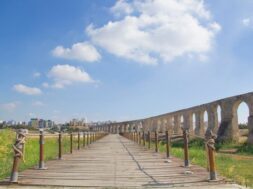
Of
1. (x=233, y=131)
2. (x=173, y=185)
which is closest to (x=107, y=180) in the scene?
(x=173, y=185)

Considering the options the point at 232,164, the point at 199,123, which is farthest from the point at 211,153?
the point at 199,123

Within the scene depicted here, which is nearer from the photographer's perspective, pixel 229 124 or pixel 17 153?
pixel 17 153

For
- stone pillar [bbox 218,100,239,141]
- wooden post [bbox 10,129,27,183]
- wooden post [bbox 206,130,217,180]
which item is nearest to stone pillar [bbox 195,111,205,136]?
stone pillar [bbox 218,100,239,141]

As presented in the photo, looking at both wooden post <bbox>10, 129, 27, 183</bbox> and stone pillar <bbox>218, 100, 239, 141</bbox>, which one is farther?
stone pillar <bbox>218, 100, 239, 141</bbox>

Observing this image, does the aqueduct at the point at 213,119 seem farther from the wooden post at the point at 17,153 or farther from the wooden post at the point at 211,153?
the wooden post at the point at 17,153

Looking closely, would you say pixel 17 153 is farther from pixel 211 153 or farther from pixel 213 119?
pixel 213 119

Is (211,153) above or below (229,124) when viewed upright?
below

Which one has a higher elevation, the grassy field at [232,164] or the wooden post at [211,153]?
the wooden post at [211,153]

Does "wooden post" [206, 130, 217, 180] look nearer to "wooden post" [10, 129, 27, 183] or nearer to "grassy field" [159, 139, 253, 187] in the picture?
"grassy field" [159, 139, 253, 187]

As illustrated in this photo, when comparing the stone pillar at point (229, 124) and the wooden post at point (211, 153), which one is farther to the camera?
the stone pillar at point (229, 124)

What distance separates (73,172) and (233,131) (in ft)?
91.8

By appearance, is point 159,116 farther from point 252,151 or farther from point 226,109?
point 252,151

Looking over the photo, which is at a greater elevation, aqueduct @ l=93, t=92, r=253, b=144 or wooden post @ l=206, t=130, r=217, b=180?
aqueduct @ l=93, t=92, r=253, b=144

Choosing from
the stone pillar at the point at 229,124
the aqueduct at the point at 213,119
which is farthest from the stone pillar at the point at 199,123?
the stone pillar at the point at 229,124
